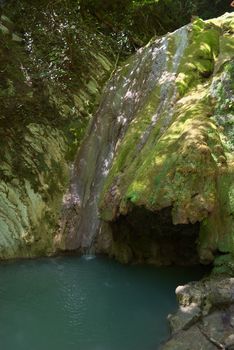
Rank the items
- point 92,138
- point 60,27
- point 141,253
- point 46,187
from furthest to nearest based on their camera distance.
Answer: point 60,27 → point 92,138 → point 46,187 → point 141,253

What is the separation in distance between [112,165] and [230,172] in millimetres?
2822

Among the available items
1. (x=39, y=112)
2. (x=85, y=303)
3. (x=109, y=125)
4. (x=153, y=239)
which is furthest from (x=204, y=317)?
(x=39, y=112)

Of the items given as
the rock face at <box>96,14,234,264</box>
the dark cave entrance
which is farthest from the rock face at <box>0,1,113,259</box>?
the dark cave entrance

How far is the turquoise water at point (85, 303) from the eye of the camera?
592cm

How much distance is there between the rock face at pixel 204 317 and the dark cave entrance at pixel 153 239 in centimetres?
106

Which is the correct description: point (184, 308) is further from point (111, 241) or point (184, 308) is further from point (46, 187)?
point (46, 187)

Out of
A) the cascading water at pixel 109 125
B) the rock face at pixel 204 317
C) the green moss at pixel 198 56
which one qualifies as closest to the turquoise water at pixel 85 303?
the rock face at pixel 204 317

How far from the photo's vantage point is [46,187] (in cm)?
923

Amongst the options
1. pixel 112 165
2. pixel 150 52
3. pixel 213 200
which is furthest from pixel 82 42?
pixel 213 200

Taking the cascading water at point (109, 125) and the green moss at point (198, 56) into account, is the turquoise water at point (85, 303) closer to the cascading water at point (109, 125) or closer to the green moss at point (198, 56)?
the cascading water at point (109, 125)

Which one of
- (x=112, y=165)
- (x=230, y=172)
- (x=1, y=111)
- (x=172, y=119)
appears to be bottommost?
(x=230, y=172)

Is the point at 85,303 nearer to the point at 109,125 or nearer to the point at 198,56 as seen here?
the point at 109,125

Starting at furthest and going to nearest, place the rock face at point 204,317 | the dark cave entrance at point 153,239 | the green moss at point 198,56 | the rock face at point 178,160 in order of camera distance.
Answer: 1. the green moss at point 198,56
2. the dark cave entrance at point 153,239
3. the rock face at point 178,160
4. the rock face at point 204,317

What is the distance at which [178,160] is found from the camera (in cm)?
706
